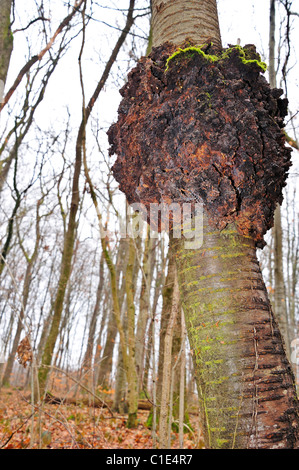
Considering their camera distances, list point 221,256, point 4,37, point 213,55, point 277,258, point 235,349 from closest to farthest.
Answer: point 235,349 → point 221,256 → point 213,55 → point 4,37 → point 277,258

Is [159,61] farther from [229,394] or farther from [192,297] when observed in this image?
[229,394]

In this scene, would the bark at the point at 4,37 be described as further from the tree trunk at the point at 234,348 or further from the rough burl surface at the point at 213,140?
the tree trunk at the point at 234,348

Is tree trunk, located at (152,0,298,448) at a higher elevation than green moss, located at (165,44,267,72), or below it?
below

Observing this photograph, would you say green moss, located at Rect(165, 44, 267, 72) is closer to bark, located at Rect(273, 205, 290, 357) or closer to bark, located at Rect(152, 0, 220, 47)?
bark, located at Rect(152, 0, 220, 47)

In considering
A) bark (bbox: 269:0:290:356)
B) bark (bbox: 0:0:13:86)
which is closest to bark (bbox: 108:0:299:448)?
bark (bbox: 0:0:13:86)

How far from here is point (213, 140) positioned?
1289 mm

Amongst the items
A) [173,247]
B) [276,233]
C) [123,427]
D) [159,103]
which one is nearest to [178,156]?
[159,103]

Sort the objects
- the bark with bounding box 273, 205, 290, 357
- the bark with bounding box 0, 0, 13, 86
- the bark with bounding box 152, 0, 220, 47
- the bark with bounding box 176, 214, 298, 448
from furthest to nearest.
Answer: the bark with bounding box 273, 205, 290, 357, the bark with bounding box 0, 0, 13, 86, the bark with bounding box 152, 0, 220, 47, the bark with bounding box 176, 214, 298, 448

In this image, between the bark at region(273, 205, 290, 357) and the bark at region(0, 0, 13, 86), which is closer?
the bark at region(0, 0, 13, 86)

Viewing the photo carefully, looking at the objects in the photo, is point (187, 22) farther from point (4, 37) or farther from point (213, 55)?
point (4, 37)

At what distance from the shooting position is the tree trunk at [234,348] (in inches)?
38.7

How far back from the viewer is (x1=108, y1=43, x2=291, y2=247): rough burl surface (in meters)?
1.29

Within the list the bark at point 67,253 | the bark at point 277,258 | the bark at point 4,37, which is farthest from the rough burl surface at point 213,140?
the bark at point 277,258

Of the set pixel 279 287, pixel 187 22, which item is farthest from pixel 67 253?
pixel 187 22
